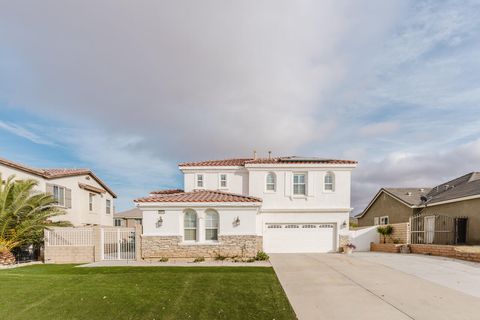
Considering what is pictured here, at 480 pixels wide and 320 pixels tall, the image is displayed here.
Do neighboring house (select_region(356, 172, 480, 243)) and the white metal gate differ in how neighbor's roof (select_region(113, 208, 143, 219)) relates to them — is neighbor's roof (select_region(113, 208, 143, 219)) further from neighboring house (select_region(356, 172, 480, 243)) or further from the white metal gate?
neighboring house (select_region(356, 172, 480, 243))

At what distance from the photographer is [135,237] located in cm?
1634

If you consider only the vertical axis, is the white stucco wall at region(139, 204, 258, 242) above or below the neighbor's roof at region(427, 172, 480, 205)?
below

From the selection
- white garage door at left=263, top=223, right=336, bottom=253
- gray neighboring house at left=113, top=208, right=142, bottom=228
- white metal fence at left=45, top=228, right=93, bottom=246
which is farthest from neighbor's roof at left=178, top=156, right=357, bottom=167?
gray neighboring house at left=113, top=208, right=142, bottom=228

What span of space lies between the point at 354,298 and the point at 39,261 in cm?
1714

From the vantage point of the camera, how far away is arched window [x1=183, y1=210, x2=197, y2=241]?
55.5 ft

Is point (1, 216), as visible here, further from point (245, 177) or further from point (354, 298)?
point (354, 298)

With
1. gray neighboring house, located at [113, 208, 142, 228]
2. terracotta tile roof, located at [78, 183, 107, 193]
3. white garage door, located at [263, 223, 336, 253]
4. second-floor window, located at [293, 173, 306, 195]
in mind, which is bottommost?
gray neighboring house, located at [113, 208, 142, 228]

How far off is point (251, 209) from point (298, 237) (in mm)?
5853

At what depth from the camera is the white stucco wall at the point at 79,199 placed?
2080cm

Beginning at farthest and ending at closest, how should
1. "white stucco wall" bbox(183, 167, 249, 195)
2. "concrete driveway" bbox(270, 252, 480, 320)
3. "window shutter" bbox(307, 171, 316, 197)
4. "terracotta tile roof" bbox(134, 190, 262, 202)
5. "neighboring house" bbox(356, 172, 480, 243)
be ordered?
"white stucco wall" bbox(183, 167, 249, 195) < "window shutter" bbox(307, 171, 316, 197) < "neighboring house" bbox(356, 172, 480, 243) < "terracotta tile roof" bbox(134, 190, 262, 202) < "concrete driveway" bbox(270, 252, 480, 320)

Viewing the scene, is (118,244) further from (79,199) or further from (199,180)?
(79,199)

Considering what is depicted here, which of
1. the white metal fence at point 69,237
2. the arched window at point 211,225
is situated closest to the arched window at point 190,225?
the arched window at point 211,225

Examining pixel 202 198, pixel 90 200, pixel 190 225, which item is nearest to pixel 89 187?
pixel 90 200

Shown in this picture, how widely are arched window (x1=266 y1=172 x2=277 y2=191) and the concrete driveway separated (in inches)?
310
